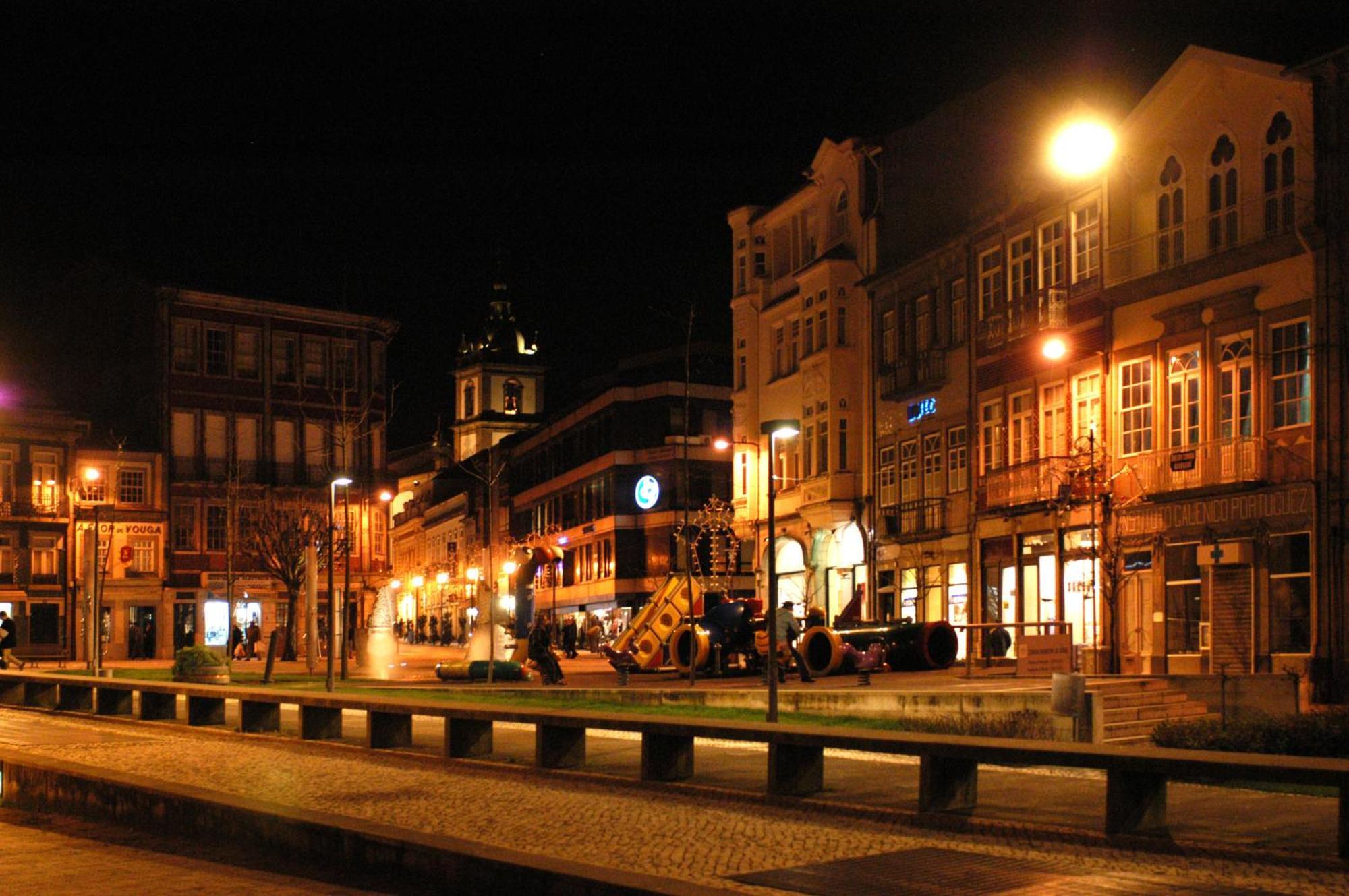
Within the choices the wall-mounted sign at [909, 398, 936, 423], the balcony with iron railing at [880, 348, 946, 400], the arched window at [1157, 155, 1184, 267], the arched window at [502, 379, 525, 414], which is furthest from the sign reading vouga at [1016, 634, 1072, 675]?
the arched window at [502, 379, 525, 414]

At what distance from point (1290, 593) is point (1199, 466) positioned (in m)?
3.33

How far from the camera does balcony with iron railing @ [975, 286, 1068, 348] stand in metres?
38.5

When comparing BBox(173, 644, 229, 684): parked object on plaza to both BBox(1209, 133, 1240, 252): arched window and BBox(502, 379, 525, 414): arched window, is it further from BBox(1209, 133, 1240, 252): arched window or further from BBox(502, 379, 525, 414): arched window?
BBox(502, 379, 525, 414): arched window

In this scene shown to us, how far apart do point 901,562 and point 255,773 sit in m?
31.1

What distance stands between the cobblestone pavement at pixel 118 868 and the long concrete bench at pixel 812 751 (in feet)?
13.9

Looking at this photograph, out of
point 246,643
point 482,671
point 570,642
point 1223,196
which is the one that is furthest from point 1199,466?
point 246,643

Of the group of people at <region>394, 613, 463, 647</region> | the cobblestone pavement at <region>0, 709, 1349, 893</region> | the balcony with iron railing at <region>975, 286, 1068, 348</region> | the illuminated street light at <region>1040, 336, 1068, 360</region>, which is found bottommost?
the group of people at <region>394, 613, 463, 647</region>

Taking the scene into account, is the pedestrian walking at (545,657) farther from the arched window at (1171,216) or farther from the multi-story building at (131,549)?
the multi-story building at (131,549)

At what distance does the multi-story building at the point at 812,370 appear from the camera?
Answer: 49.4 metres

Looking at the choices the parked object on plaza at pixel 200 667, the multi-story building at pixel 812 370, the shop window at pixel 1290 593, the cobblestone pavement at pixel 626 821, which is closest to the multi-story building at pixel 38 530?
the multi-story building at pixel 812 370

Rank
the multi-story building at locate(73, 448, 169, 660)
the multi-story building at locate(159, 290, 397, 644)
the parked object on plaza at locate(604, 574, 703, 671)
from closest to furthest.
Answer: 1. the parked object on plaza at locate(604, 574, 703, 671)
2. the multi-story building at locate(73, 448, 169, 660)
3. the multi-story building at locate(159, 290, 397, 644)

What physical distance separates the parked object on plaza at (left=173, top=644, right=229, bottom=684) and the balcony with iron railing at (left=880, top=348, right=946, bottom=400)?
62.6 feet

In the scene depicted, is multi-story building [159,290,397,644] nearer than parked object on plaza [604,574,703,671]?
No

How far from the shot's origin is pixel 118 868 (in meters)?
12.3
